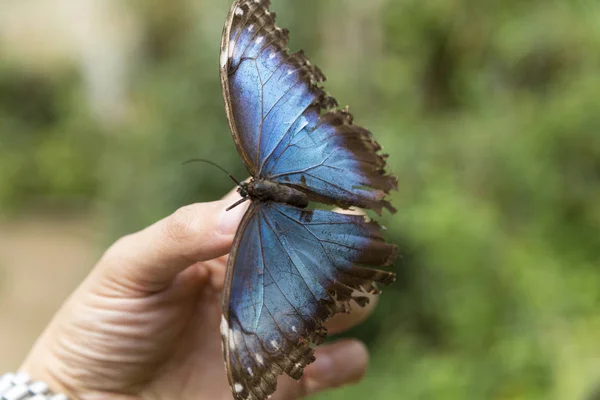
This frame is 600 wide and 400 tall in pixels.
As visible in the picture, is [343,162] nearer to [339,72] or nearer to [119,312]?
[119,312]

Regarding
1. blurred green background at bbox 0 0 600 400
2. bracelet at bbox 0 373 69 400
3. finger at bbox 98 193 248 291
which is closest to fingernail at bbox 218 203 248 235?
finger at bbox 98 193 248 291

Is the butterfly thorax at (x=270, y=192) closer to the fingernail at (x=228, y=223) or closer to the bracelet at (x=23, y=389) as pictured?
the fingernail at (x=228, y=223)

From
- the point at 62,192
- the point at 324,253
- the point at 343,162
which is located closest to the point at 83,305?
the point at 324,253

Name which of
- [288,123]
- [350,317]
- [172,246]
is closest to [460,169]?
[350,317]

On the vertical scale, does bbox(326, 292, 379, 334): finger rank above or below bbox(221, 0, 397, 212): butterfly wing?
below

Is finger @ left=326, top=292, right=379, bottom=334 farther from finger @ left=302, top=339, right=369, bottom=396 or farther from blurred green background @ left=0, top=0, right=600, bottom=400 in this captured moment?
blurred green background @ left=0, top=0, right=600, bottom=400

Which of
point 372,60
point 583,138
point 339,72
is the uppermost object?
point 372,60
